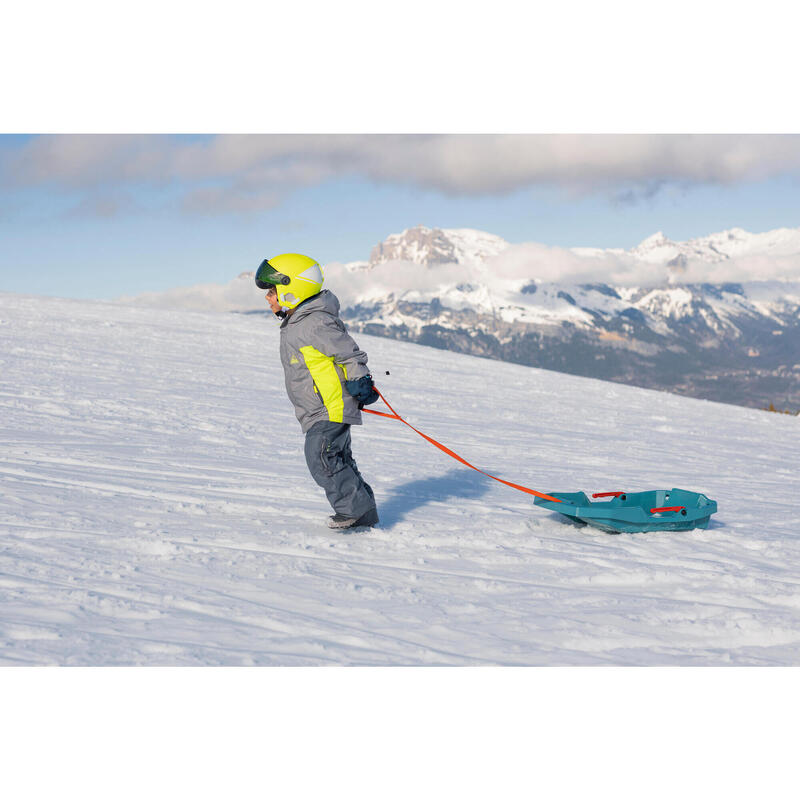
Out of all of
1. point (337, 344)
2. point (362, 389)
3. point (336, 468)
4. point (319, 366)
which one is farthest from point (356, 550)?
point (337, 344)

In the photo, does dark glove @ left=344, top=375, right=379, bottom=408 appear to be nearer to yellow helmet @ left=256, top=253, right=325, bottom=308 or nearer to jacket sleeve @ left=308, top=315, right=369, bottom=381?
jacket sleeve @ left=308, top=315, right=369, bottom=381

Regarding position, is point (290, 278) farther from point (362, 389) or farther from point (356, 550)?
point (356, 550)

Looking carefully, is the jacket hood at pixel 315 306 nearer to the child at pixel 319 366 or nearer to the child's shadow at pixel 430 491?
the child at pixel 319 366

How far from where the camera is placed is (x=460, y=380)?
17.8 metres

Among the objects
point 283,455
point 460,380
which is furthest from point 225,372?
point 283,455

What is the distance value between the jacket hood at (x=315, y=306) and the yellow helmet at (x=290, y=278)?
0.04 m

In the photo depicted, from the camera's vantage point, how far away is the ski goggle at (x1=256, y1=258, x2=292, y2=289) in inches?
215

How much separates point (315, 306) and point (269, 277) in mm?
393

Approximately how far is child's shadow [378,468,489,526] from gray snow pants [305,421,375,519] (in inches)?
21.9

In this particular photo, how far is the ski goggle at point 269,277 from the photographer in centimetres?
545

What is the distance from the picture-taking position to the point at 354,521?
5703mm

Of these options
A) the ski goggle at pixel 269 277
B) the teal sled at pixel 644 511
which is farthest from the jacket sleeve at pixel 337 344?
the teal sled at pixel 644 511

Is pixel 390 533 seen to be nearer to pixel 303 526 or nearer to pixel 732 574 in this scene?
pixel 303 526

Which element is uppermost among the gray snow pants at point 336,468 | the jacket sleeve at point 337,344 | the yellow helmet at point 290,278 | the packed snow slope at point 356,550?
the yellow helmet at point 290,278
